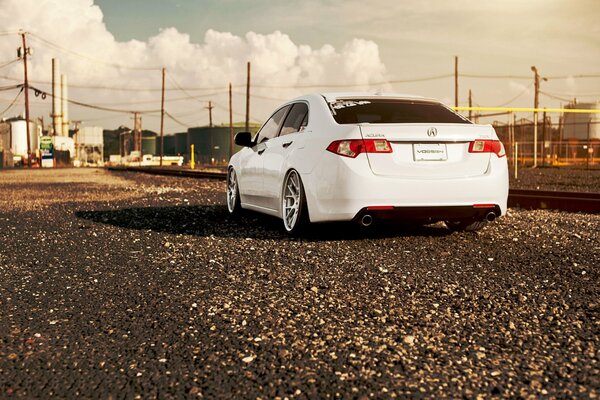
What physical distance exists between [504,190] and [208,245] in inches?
124

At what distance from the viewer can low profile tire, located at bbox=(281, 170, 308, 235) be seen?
731cm

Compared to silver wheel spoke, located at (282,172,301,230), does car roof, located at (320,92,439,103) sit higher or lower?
higher

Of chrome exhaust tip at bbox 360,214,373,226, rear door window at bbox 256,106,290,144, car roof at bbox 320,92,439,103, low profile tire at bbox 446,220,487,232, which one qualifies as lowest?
low profile tire at bbox 446,220,487,232

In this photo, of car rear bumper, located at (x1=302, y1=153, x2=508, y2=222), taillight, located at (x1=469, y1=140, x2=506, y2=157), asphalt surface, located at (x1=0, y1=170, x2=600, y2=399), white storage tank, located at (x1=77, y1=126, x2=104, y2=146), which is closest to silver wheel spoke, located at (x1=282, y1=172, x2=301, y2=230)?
asphalt surface, located at (x1=0, y1=170, x2=600, y2=399)

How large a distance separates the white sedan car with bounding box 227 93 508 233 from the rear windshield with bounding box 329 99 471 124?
1 cm

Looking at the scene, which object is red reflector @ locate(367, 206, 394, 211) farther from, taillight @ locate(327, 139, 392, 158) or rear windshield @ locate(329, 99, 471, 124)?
rear windshield @ locate(329, 99, 471, 124)

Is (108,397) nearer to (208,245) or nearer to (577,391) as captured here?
(577,391)

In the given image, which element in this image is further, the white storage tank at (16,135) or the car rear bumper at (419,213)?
the white storage tank at (16,135)

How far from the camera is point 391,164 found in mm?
6668

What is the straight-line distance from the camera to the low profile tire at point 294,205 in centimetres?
731

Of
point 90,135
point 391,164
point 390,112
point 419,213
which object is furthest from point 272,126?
point 90,135

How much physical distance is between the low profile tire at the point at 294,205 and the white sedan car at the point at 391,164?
1 centimetres

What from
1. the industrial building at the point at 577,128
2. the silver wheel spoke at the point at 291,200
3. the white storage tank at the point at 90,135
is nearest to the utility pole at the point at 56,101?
the white storage tank at the point at 90,135

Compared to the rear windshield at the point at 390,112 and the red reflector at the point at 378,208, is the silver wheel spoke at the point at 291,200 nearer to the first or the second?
the rear windshield at the point at 390,112
